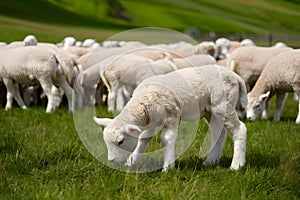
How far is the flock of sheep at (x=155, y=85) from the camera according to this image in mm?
4523

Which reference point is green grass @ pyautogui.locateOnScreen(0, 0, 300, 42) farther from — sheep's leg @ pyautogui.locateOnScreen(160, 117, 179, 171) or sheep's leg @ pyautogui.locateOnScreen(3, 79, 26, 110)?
sheep's leg @ pyautogui.locateOnScreen(3, 79, 26, 110)

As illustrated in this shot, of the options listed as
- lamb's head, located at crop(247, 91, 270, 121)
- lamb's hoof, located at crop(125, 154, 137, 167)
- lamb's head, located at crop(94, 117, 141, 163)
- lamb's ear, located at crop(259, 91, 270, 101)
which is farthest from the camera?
lamb's head, located at crop(247, 91, 270, 121)

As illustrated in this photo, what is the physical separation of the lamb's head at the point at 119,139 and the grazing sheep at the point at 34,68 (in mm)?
4541

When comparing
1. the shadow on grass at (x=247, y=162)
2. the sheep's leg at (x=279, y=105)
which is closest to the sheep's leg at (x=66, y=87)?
the sheep's leg at (x=279, y=105)

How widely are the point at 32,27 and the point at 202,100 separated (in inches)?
947

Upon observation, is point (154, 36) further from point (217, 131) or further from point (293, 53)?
point (293, 53)

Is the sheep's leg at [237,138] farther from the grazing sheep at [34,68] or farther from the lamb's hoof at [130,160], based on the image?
the grazing sheep at [34,68]

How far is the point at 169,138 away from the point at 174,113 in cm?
22

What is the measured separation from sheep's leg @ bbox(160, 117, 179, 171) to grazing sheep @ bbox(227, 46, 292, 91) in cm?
534

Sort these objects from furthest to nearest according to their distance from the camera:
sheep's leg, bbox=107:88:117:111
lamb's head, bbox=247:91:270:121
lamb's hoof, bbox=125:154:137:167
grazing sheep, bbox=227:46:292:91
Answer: grazing sheep, bbox=227:46:292:91 < sheep's leg, bbox=107:88:117:111 < lamb's head, bbox=247:91:270:121 < lamb's hoof, bbox=125:154:137:167

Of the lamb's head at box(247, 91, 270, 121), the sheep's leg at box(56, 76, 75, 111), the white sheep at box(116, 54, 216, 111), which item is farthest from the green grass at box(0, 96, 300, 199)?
the sheep's leg at box(56, 76, 75, 111)

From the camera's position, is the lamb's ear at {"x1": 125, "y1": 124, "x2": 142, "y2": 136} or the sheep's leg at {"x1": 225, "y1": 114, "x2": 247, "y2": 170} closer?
the lamb's ear at {"x1": 125, "y1": 124, "x2": 142, "y2": 136}

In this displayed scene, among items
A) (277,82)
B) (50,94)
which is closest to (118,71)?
(50,94)

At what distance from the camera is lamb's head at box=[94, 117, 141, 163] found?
14.1 ft
